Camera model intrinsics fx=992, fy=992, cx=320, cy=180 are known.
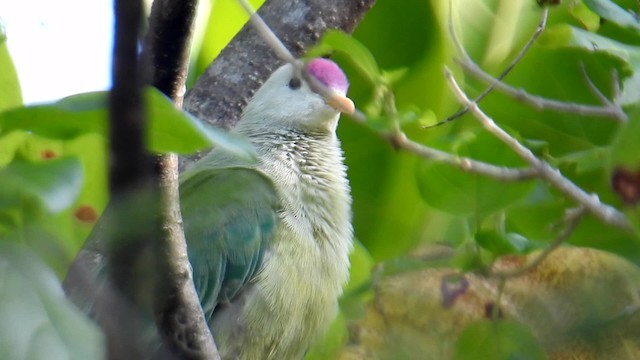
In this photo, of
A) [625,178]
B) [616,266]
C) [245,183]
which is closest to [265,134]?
[245,183]

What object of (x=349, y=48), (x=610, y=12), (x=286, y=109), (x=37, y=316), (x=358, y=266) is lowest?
(x=358, y=266)

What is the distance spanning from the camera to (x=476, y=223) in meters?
1.60

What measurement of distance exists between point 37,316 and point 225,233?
1.33 meters

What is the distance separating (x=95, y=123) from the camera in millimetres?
754

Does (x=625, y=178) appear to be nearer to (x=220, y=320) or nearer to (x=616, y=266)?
(x=616, y=266)

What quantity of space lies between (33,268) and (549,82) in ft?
5.29

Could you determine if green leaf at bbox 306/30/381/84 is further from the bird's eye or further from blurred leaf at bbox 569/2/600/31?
the bird's eye

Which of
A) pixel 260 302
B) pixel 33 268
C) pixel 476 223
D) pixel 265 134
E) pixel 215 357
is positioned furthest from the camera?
pixel 265 134

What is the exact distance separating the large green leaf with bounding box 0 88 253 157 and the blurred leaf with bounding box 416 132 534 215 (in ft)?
2.63

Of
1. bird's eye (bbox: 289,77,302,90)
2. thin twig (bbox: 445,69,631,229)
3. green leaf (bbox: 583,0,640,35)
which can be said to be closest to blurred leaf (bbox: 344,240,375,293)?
bird's eye (bbox: 289,77,302,90)

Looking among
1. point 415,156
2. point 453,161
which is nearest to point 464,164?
point 453,161

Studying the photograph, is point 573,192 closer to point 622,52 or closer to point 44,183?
point 622,52

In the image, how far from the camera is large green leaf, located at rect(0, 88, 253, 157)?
0.75 m

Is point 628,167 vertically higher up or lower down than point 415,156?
higher up
